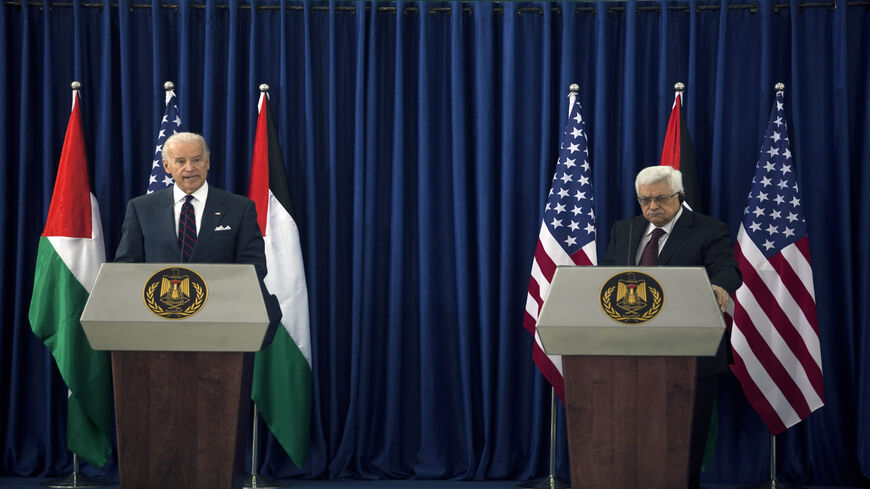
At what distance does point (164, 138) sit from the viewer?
5.06 metres

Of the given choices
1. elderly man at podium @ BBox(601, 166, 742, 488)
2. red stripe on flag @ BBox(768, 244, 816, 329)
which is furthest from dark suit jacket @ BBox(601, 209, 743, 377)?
red stripe on flag @ BBox(768, 244, 816, 329)

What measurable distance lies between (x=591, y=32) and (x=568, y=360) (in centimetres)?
285

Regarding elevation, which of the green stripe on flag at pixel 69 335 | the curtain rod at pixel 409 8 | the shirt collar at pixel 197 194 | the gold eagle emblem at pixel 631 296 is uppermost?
the curtain rod at pixel 409 8

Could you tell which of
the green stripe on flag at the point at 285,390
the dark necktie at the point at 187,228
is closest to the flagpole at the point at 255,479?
the green stripe on flag at the point at 285,390

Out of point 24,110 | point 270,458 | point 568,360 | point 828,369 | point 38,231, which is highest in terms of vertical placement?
point 24,110

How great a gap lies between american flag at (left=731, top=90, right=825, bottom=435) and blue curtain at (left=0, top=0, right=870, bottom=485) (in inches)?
10.5

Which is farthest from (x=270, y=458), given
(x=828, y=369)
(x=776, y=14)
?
(x=776, y=14)

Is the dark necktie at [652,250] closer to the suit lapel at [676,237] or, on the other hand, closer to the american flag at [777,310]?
the suit lapel at [676,237]

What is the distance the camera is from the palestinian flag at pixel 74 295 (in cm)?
489

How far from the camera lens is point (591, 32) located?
212 inches

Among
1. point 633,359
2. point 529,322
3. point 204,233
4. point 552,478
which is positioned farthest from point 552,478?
point 204,233

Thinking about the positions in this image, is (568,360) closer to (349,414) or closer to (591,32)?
(349,414)

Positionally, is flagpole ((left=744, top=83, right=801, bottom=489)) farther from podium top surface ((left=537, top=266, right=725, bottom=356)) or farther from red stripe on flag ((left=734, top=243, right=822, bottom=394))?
podium top surface ((left=537, top=266, right=725, bottom=356))

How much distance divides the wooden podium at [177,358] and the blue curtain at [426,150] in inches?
86.0
